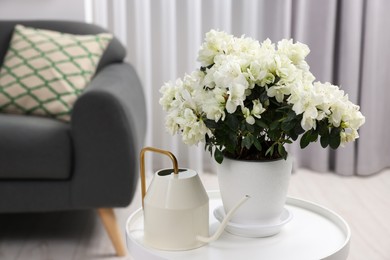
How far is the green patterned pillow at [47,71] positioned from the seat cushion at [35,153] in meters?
0.28

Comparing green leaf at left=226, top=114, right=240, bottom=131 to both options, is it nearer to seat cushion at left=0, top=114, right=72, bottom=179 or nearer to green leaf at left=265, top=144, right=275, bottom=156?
green leaf at left=265, top=144, right=275, bottom=156

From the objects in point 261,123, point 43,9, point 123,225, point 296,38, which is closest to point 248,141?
point 261,123

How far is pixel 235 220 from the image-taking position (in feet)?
4.52

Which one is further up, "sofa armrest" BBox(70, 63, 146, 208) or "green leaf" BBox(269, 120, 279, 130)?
"green leaf" BBox(269, 120, 279, 130)

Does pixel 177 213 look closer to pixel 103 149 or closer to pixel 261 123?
pixel 261 123

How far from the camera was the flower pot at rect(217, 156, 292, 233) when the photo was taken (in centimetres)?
132

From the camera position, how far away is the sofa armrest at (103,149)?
2.12 m

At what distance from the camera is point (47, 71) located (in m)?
2.51

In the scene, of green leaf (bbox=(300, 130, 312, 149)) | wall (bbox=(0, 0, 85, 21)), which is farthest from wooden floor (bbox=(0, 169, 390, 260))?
green leaf (bbox=(300, 130, 312, 149))

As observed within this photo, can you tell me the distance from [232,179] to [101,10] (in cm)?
203

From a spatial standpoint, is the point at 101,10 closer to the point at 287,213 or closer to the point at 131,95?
the point at 131,95

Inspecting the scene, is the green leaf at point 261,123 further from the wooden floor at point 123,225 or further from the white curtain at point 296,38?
the white curtain at point 296,38

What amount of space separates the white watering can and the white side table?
0.08 feet

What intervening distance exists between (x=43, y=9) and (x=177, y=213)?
2.15 m
